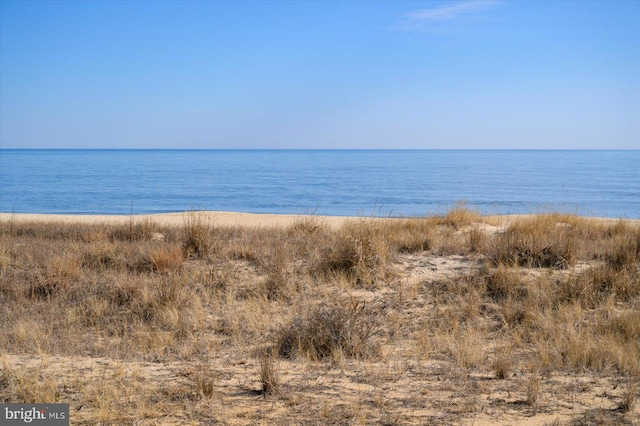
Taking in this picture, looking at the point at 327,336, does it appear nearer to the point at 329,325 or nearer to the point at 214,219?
the point at 329,325

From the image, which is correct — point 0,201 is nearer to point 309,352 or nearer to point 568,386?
point 309,352

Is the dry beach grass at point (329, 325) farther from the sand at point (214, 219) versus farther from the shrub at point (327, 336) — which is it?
the sand at point (214, 219)

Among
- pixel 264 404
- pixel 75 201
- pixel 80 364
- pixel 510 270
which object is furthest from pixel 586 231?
pixel 75 201

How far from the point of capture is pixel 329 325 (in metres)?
6.25

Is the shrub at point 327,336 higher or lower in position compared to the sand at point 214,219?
lower

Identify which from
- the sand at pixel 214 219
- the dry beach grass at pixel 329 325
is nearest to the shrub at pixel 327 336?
the dry beach grass at pixel 329 325

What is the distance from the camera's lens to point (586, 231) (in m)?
11.7

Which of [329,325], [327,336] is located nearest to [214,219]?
[329,325]

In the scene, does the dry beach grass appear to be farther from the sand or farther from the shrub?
the sand

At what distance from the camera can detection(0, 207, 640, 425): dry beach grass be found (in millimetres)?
4590

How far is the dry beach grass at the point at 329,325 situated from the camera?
459cm

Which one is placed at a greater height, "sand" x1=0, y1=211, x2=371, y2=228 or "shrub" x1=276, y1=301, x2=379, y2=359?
"sand" x1=0, y1=211, x2=371, y2=228

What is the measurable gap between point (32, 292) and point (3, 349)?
2.72 metres

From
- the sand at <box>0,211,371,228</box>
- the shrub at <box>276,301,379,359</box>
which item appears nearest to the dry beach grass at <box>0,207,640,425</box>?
the shrub at <box>276,301,379,359</box>
